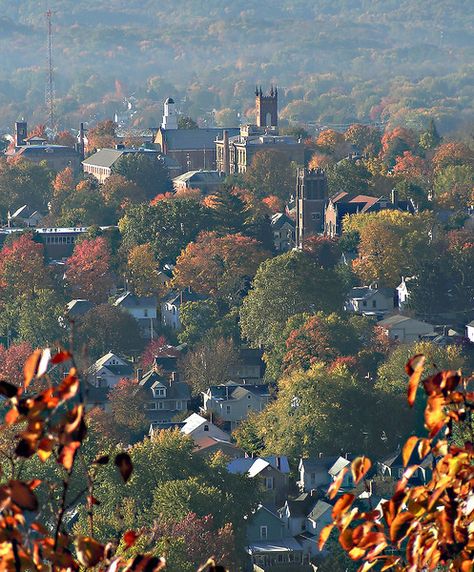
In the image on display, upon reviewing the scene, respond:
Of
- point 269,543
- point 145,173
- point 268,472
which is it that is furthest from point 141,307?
point 145,173

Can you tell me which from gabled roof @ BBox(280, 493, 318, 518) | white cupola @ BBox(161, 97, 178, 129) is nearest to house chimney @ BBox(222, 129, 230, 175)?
white cupola @ BBox(161, 97, 178, 129)

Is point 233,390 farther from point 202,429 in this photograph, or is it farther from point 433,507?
point 433,507

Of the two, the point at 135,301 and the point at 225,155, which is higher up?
the point at 135,301

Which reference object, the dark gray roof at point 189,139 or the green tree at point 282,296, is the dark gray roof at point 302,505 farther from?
the dark gray roof at point 189,139

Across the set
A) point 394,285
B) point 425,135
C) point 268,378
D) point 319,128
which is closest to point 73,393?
point 268,378

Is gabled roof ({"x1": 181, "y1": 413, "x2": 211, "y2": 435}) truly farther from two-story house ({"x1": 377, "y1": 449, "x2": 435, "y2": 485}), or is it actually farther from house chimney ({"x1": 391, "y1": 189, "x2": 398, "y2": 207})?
house chimney ({"x1": 391, "y1": 189, "x2": 398, "y2": 207})

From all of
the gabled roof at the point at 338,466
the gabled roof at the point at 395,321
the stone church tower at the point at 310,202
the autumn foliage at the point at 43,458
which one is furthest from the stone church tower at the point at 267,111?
the autumn foliage at the point at 43,458
